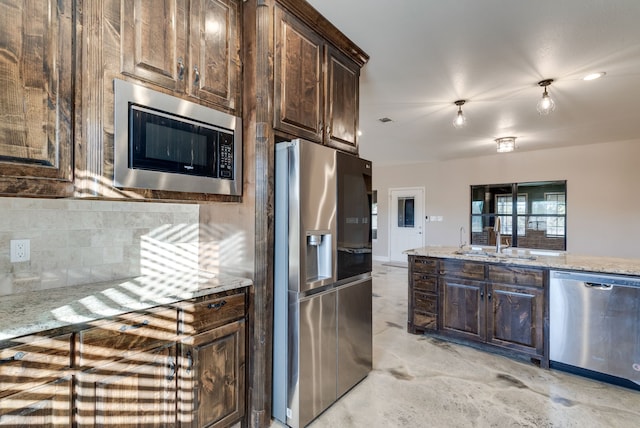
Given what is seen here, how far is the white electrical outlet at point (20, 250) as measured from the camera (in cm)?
151

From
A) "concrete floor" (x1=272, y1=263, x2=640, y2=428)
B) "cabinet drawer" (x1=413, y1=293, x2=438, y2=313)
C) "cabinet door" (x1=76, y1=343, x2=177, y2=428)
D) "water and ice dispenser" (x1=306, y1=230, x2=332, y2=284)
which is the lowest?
"concrete floor" (x1=272, y1=263, x2=640, y2=428)

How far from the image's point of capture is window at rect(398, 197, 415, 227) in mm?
7829

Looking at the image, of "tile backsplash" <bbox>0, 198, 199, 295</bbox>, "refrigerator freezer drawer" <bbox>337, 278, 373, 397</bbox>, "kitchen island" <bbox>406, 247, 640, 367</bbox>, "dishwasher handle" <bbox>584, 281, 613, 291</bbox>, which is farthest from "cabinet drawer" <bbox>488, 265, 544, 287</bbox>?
"tile backsplash" <bbox>0, 198, 199, 295</bbox>

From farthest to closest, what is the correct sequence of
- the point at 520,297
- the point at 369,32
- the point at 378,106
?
1. the point at 378,106
2. the point at 520,297
3. the point at 369,32

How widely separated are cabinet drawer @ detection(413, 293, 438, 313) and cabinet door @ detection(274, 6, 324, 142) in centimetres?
223

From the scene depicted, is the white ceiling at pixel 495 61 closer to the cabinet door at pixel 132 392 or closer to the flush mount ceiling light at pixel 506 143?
the flush mount ceiling light at pixel 506 143

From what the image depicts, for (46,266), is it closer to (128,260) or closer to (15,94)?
(128,260)

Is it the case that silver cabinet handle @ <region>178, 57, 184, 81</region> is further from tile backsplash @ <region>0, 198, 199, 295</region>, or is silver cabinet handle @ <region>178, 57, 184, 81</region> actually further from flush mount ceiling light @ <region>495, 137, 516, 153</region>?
flush mount ceiling light @ <region>495, 137, 516, 153</region>

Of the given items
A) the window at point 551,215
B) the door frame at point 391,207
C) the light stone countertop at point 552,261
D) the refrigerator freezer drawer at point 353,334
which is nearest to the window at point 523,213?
the window at point 551,215

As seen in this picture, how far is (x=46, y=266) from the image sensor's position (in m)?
1.60

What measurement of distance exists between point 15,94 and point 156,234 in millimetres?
1041

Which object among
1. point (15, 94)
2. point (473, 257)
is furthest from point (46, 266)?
point (473, 257)

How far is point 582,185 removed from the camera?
568 cm

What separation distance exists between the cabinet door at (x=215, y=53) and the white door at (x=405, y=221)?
21.5 feet
